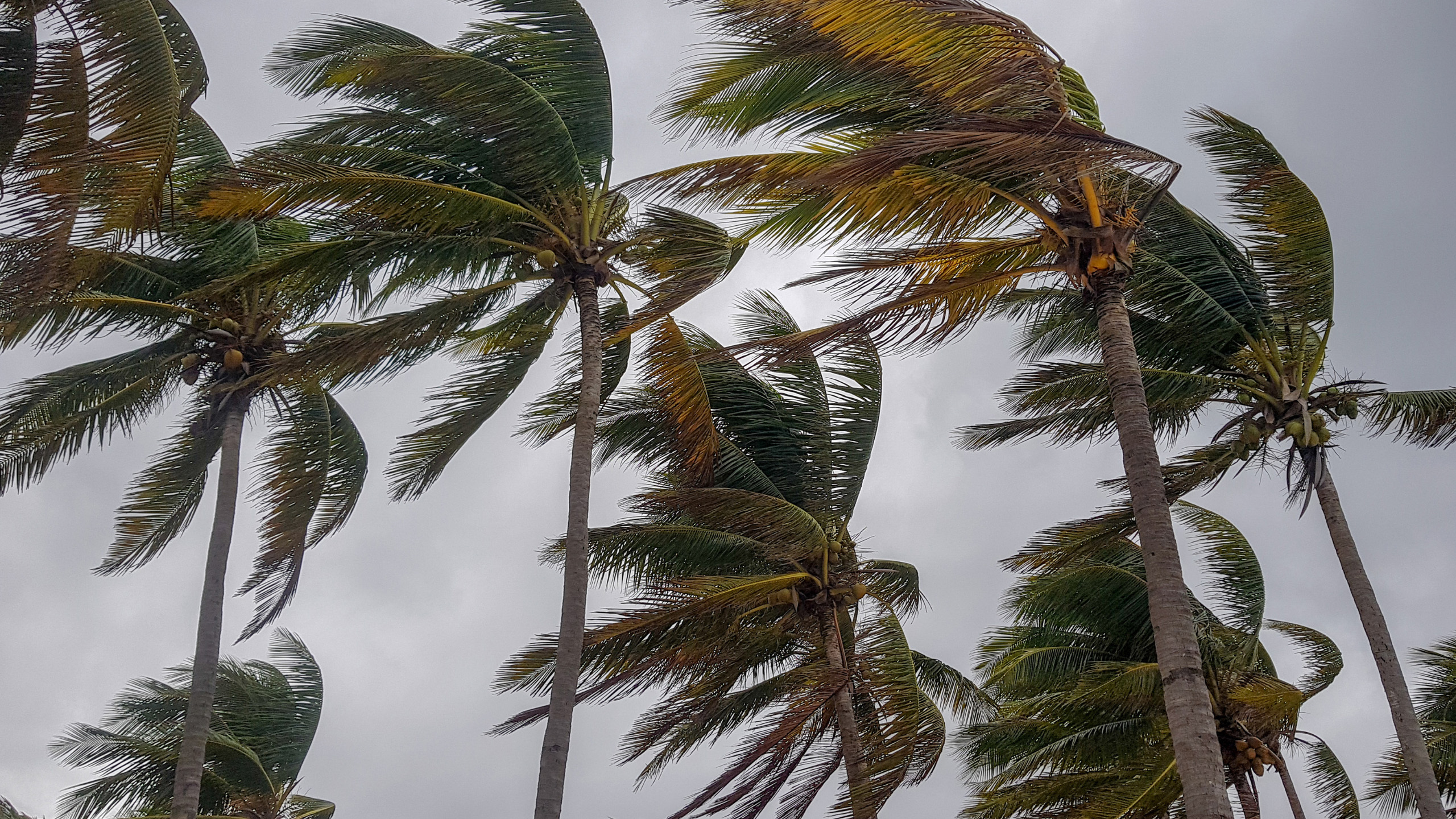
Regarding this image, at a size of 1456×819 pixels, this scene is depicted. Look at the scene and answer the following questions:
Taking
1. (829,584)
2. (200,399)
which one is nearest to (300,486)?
(200,399)

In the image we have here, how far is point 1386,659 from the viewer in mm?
12109

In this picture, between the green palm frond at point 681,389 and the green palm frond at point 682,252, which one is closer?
the green palm frond at point 682,252

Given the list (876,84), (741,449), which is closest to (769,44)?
(876,84)

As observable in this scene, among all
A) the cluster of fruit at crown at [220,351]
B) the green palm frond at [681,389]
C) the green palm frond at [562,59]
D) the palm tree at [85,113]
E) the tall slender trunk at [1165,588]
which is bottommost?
the tall slender trunk at [1165,588]

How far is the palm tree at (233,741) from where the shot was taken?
16375mm

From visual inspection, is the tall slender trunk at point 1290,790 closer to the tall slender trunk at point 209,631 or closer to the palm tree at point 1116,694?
the palm tree at point 1116,694

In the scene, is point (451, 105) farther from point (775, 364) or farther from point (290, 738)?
point (290, 738)

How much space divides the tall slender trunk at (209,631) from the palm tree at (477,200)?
2.50 meters

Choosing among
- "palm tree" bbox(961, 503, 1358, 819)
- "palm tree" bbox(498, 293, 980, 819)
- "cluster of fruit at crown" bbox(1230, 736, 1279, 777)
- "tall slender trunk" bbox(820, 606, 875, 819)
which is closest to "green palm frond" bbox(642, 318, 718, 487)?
"palm tree" bbox(498, 293, 980, 819)

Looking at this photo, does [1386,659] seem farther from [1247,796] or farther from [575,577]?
[575,577]

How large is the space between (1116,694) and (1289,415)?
4093 mm

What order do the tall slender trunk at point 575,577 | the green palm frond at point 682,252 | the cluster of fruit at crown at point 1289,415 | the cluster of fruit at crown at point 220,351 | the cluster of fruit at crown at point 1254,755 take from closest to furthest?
the tall slender trunk at point 575,577, the green palm frond at point 682,252, the cluster of fruit at crown at point 1289,415, the cluster of fruit at crown at point 220,351, the cluster of fruit at crown at point 1254,755

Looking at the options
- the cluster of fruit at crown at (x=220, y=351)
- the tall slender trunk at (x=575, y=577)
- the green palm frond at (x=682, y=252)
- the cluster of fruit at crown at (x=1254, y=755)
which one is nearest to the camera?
the tall slender trunk at (x=575, y=577)

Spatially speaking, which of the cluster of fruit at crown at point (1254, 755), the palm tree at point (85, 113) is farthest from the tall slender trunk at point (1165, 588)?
the cluster of fruit at crown at point (1254, 755)
